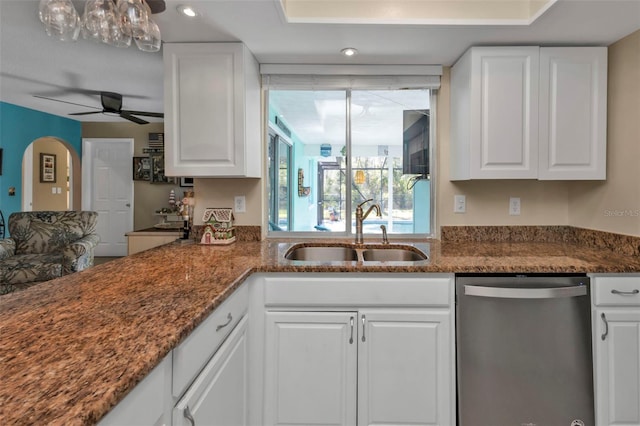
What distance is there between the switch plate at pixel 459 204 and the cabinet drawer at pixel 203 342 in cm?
158

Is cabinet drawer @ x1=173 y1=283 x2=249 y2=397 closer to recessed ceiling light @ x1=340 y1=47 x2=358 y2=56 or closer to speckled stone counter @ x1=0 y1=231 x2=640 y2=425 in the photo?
speckled stone counter @ x1=0 y1=231 x2=640 y2=425

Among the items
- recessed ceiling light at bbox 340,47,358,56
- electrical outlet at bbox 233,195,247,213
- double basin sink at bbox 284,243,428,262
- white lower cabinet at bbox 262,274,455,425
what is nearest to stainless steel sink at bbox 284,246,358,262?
double basin sink at bbox 284,243,428,262

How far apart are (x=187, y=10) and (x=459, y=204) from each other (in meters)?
1.93

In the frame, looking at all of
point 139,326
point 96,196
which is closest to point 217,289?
point 139,326

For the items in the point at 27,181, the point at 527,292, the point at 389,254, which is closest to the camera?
the point at 527,292

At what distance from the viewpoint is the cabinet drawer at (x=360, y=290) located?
5.08 ft

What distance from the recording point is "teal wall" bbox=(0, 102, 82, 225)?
15.1ft

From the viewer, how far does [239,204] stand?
7.52 feet

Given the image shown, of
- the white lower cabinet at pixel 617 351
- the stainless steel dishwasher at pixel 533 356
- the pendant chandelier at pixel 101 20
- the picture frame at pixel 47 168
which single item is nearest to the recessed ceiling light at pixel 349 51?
the pendant chandelier at pixel 101 20

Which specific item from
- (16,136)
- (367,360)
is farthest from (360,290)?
(16,136)

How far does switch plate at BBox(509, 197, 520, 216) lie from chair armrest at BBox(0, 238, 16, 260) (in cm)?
434

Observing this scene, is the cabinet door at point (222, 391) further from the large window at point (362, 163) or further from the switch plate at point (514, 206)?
the switch plate at point (514, 206)

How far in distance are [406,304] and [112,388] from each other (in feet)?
4.05

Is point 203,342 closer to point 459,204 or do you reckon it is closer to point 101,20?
point 101,20
